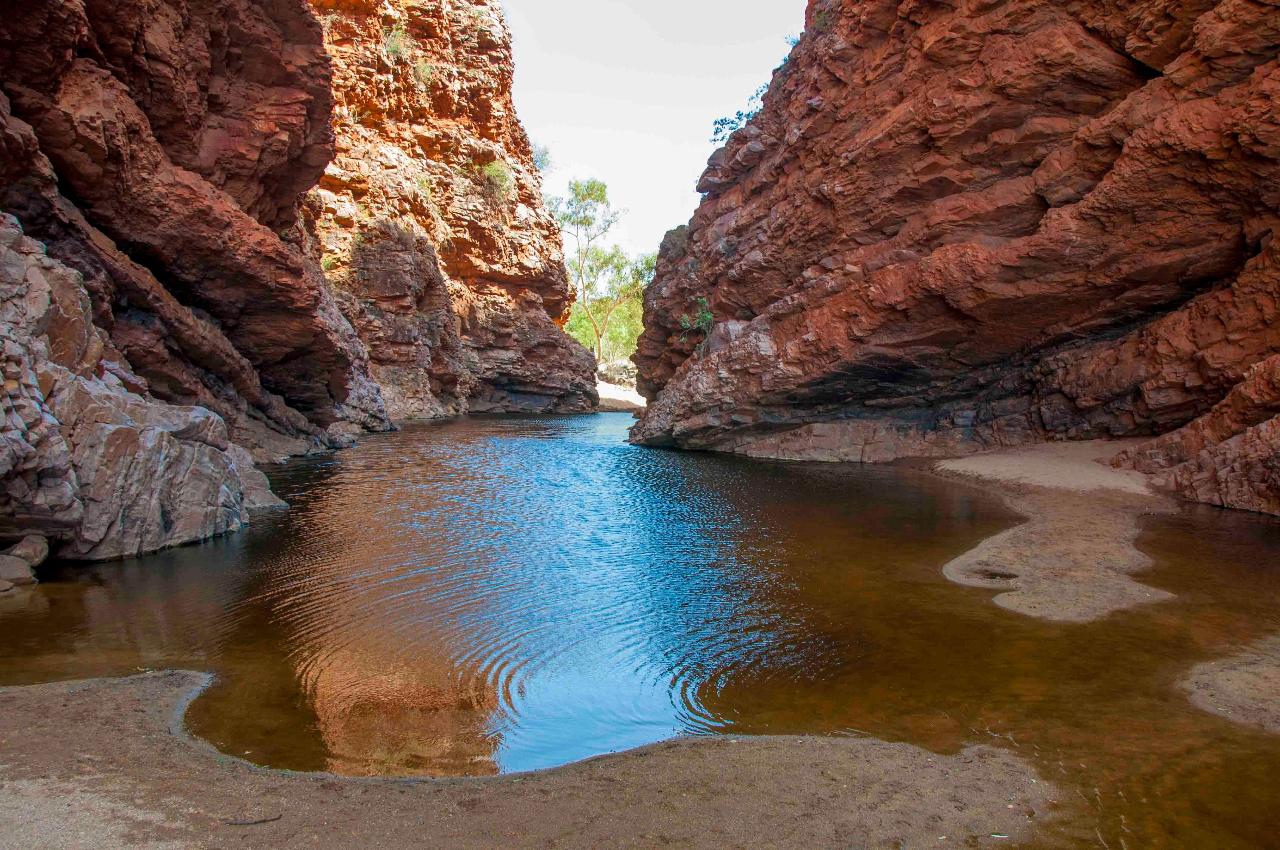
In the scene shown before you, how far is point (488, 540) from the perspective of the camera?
39.6 ft

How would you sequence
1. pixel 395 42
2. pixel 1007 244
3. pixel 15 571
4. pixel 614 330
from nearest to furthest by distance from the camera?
1. pixel 15 571
2. pixel 1007 244
3. pixel 395 42
4. pixel 614 330

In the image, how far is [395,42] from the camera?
40.9 meters

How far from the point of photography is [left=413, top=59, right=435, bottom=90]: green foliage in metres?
42.4

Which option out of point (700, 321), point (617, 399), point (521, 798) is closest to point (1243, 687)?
point (521, 798)

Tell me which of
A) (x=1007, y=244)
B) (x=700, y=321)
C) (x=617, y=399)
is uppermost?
Result: (x=1007, y=244)

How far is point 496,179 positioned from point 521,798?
46469mm

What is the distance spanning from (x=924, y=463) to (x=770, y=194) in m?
10.0

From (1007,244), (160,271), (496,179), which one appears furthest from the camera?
(496,179)

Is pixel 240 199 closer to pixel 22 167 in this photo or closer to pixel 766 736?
pixel 22 167

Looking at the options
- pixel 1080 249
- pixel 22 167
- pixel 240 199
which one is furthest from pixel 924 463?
pixel 22 167

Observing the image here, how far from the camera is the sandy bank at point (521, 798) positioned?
376 cm

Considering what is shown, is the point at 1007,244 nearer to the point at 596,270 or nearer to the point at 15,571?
the point at 15,571

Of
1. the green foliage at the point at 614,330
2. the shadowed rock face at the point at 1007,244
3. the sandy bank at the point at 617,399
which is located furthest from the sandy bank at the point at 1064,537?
the green foliage at the point at 614,330

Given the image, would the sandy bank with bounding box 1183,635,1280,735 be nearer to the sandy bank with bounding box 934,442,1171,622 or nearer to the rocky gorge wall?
the sandy bank with bounding box 934,442,1171,622
